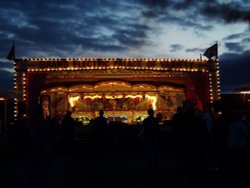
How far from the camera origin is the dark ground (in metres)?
10.9

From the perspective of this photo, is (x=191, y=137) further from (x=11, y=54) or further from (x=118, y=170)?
(x=11, y=54)

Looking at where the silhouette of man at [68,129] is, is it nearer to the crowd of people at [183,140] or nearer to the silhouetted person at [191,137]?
the crowd of people at [183,140]

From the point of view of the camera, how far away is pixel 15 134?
385 inches

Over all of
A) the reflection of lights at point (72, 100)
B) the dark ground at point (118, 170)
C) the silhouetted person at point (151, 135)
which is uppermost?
the reflection of lights at point (72, 100)

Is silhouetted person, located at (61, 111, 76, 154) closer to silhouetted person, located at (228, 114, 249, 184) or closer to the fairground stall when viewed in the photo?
the fairground stall

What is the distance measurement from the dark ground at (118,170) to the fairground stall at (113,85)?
396cm

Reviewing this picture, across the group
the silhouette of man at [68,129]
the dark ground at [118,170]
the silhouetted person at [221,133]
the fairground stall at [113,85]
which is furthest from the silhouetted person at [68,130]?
the silhouetted person at [221,133]

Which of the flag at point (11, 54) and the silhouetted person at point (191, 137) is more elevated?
the flag at point (11, 54)

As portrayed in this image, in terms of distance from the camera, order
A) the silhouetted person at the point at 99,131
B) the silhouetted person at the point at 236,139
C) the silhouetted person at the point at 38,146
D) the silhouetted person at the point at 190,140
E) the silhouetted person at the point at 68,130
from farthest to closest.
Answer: the silhouetted person at the point at 68,130 < the silhouetted person at the point at 99,131 < the silhouetted person at the point at 236,139 < the silhouetted person at the point at 38,146 < the silhouetted person at the point at 190,140

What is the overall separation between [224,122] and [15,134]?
14.6 feet

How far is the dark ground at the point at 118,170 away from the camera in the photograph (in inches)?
430

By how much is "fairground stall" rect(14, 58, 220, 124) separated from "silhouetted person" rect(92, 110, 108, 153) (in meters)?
5.87

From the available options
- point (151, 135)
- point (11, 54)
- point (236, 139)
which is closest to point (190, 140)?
point (236, 139)

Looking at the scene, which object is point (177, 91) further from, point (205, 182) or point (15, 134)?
point (15, 134)
